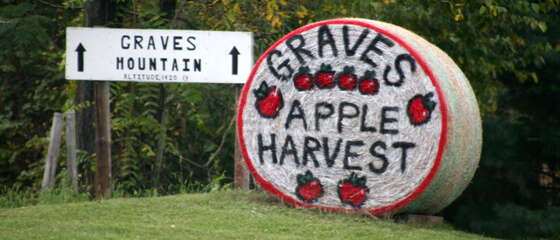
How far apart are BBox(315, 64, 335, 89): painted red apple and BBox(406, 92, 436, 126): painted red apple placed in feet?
2.41

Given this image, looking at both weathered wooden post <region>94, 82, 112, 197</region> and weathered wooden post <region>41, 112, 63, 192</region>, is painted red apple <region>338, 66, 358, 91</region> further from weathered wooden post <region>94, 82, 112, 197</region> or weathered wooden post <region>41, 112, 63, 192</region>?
weathered wooden post <region>41, 112, 63, 192</region>

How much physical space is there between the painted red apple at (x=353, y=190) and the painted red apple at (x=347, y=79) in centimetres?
73

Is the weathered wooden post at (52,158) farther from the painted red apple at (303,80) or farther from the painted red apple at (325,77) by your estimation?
the painted red apple at (325,77)

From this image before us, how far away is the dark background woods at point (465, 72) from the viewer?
783 centimetres

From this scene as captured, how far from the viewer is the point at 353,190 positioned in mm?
5379

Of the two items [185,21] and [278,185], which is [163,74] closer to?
[278,185]

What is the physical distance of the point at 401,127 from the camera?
16.9 feet

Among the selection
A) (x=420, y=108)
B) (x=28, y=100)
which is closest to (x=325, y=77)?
(x=420, y=108)

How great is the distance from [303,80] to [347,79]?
0.41 m

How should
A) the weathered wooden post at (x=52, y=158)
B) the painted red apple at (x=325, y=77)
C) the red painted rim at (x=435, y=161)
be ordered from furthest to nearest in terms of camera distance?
the weathered wooden post at (x=52, y=158)
the painted red apple at (x=325, y=77)
the red painted rim at (x=435, y=161)

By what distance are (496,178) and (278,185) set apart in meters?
5.07

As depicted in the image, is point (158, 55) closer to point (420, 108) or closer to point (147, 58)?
point (147, 58)

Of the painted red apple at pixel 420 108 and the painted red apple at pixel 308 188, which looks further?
the painted red apple at pixel 308 188

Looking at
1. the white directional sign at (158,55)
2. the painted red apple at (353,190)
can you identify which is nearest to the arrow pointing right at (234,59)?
the white directional sign at (158,55)
